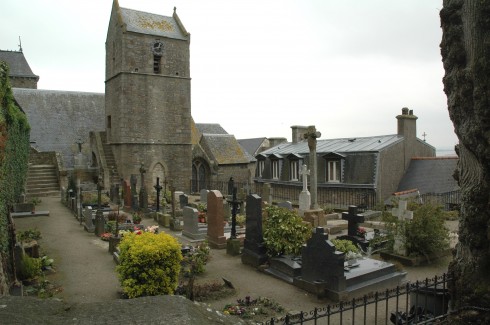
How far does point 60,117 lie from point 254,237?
86.0ft

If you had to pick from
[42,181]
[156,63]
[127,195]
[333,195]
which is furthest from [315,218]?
[42,181]

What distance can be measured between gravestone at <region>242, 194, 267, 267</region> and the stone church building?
583 inches

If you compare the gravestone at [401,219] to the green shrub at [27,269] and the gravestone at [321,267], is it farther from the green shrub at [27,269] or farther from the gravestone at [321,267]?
the green shrub at [27,269]

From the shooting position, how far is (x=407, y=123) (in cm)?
2245

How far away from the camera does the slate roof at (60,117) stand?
29.1 metres

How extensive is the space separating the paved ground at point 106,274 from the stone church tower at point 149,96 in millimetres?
11645

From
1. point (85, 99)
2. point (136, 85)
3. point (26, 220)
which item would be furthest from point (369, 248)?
point (85, 99)

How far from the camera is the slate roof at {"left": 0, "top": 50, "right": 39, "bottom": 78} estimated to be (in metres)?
44.8

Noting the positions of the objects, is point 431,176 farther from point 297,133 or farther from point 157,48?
point 157,48

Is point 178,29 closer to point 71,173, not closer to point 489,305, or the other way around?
point 71,173

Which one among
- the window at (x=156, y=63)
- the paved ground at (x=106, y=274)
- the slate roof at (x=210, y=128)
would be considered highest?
the window at (x=156, y=63)

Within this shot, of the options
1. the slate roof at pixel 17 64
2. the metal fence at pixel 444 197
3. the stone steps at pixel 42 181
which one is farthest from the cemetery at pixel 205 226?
the slate roof at pixel 17 64

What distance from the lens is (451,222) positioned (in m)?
15.9

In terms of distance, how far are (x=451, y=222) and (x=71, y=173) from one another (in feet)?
73.8
